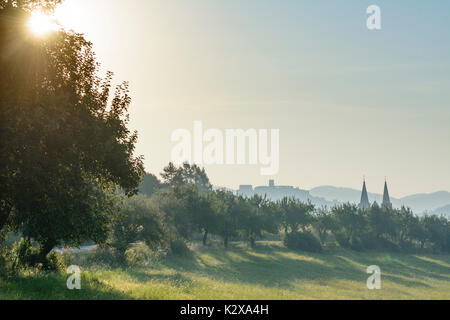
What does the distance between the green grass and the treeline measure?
4.60 meters

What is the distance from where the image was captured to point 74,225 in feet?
59.7

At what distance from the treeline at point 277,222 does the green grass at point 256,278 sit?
15.1ft

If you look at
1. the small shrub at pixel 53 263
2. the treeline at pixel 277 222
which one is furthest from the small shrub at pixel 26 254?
the treeline at pixel 277 222

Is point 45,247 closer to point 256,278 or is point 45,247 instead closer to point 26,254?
point 26,254

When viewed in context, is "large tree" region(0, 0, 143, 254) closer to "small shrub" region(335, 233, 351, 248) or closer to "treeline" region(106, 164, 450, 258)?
"treeline" region(106, 164, 450, 258)

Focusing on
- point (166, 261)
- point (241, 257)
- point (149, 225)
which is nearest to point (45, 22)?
point (149, 225)

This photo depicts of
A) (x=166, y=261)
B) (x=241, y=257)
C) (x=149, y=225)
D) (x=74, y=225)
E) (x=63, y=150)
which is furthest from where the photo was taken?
(x=241, y=257)

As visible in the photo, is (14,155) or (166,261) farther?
(166,261)

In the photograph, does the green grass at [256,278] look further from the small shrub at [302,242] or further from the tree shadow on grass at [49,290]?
the small shrub at [302,242]

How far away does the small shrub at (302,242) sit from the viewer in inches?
3703

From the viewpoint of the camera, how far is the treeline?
73.0 metres

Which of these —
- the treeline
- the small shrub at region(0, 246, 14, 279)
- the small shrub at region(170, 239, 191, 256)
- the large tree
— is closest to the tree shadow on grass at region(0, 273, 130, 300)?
the small shrub at region(0, 246, 14, 279)
